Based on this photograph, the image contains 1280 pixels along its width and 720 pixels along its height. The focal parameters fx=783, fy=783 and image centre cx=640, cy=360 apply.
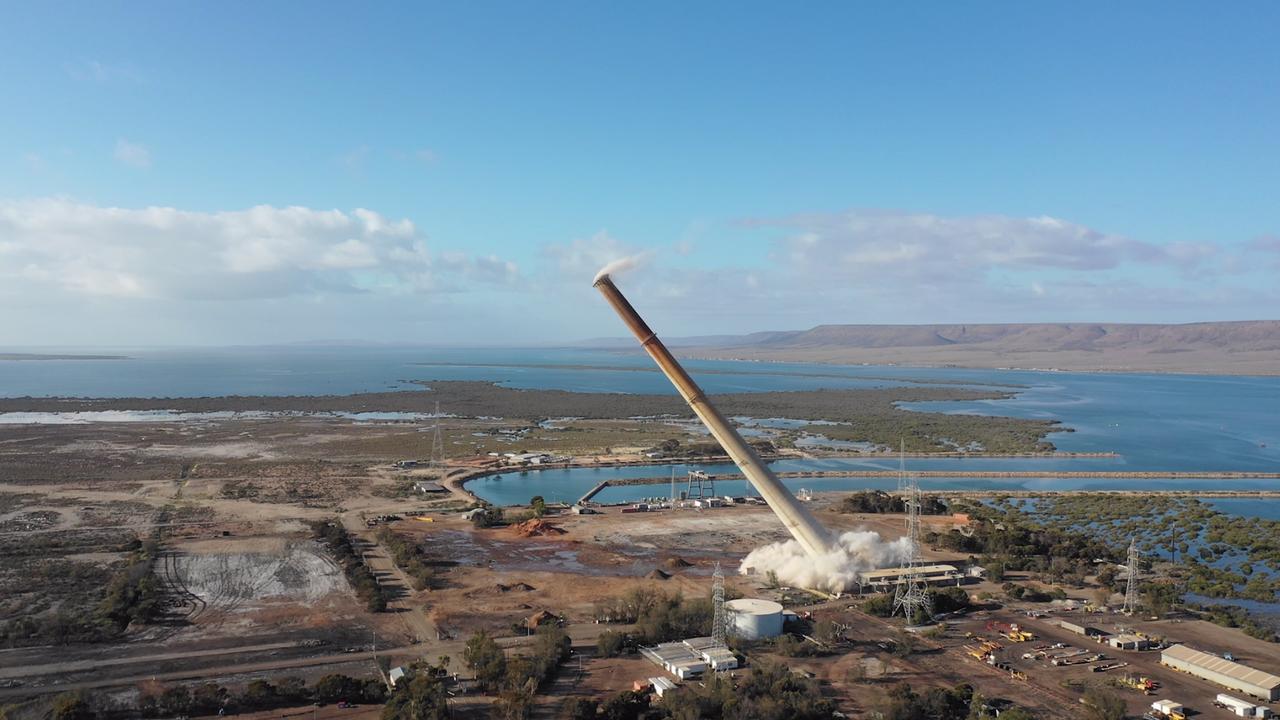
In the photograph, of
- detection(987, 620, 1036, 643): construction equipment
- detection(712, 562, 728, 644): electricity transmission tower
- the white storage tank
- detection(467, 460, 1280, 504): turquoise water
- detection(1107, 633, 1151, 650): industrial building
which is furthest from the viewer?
detection(467, 460, 1280, 504): turquoise water

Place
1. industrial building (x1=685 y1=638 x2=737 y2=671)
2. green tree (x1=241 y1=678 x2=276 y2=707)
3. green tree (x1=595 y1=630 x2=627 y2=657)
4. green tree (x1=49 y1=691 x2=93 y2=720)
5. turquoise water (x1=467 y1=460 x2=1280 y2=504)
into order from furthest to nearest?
turquoise water (x1=467 y1=460 x2=1280 y2=504) → green tree (x1=595 y1=630 x2=627 y2=657) → industrial building (x1=685 y1=638 x2=737 y2=671) → green tree (x1=241 y1=678 x2=276 y2=707) → green tree (x1=49 y1=691 x2=93 y2=720)

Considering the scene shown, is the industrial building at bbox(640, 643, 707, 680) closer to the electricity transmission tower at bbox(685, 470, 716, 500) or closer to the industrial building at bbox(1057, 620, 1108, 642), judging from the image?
the industrial building at bbox(1057, 620, 1108, 642)

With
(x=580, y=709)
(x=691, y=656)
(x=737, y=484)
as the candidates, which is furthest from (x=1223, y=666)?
(x=737, y=484)

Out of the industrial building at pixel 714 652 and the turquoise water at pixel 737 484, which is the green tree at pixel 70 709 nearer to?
the industrial building at pixel 714 652

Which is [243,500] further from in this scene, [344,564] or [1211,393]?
[1211,393]

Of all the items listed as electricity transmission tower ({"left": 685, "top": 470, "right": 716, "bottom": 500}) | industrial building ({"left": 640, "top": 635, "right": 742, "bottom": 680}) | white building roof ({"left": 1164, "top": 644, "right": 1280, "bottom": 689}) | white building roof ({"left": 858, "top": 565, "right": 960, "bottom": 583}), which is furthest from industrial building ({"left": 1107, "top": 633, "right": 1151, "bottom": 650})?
electricity transmission tower ({"left": 685, "top": 470, "right": 716, "bottom": 500})

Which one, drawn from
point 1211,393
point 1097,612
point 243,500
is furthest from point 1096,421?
point 243,500

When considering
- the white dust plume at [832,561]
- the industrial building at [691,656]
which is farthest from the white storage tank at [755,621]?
the white dust plume at [832,561]
